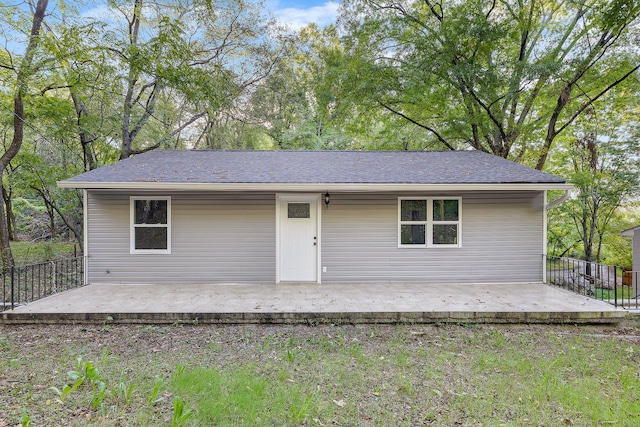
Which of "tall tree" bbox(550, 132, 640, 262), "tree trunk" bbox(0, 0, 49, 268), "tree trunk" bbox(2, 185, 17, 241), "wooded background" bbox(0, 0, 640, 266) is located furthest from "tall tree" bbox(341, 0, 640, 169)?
"tree trunk" bbox(2, 185, 17, 241)

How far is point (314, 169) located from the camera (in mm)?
7168

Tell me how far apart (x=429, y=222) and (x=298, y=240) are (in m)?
2.88

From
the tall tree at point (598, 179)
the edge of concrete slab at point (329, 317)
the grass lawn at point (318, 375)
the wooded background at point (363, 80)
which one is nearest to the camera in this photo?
Answer: the grass lawn at point (318, 375)

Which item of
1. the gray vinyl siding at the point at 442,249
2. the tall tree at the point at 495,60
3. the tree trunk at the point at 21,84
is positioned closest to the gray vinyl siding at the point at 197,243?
the gray vinyl siding at the point at 442,249

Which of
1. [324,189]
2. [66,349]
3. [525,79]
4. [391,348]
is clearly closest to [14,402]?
[66,349]

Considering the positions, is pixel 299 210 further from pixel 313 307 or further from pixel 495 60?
pixel 495 60

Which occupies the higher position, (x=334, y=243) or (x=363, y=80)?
(x=363, y=80)

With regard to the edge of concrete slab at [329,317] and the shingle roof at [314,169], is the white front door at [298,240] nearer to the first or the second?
the shingle roof at [314,169]

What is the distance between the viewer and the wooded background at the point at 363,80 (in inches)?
294

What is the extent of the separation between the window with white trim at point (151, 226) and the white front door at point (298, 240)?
2.42 meters

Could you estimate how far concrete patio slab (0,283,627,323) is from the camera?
4.82 meters

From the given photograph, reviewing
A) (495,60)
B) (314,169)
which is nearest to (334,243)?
(314,169)

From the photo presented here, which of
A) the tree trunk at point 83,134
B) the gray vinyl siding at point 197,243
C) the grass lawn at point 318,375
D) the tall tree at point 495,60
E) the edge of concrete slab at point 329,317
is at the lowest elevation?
the grass lawn at point 318,375

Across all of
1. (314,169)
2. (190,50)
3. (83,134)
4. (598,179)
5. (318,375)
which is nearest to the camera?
(318,375)
